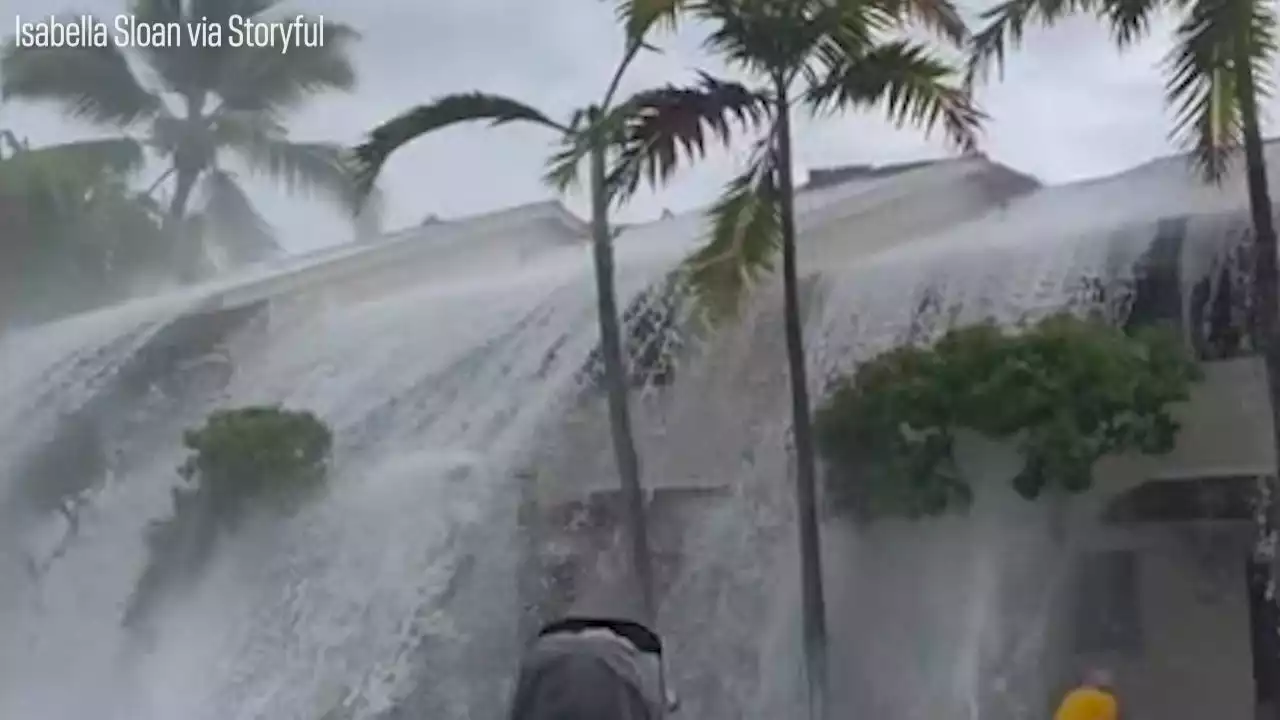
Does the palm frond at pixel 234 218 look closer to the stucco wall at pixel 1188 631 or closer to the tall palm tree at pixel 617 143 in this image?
the tall palm tree at pixel 617 143

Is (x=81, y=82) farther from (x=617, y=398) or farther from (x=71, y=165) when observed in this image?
(x=617, y=398)

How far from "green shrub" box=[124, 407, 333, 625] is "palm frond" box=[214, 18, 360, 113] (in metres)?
13.7

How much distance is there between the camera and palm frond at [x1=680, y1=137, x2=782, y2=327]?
38.9 ft

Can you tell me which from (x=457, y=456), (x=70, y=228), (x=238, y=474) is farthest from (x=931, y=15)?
(x=70, y=228)

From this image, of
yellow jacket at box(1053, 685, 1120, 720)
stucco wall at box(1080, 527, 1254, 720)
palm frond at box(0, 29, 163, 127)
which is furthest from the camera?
palm frond at box(0, 29, 163, 127)

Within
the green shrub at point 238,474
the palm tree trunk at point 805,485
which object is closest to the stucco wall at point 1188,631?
the palm tree trunk at point 805,485

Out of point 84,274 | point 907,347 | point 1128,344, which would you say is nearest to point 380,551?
point 907,347

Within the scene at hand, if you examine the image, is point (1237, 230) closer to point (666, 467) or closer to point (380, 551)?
point (666, 467)

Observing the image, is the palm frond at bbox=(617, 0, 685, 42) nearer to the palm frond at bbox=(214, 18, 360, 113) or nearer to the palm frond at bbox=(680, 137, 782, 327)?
the palm frond at bbox=(680, 137, 782, 327)

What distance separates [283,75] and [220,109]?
3.34ft

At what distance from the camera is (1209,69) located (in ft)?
34.7

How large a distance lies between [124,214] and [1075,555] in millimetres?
18218

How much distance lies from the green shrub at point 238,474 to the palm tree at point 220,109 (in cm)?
1235

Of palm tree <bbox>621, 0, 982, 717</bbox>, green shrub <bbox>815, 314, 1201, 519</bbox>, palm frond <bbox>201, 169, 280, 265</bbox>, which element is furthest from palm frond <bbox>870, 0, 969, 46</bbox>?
palm frond <bbox>201, 169, 280, 265</bbox>
